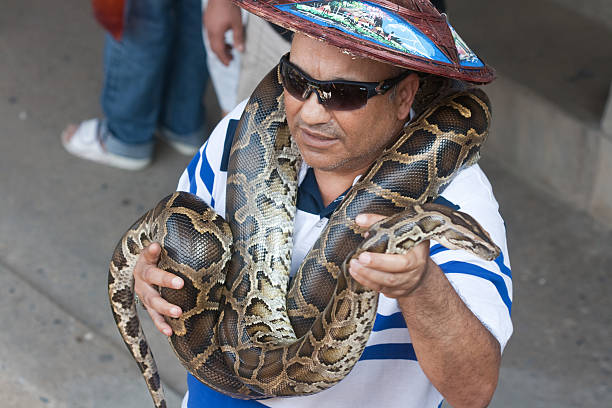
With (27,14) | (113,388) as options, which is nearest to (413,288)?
(113,388)

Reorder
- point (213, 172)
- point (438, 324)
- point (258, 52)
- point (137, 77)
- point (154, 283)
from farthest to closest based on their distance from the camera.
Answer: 1. point (137, 77)
2. point (258, 52)
3. point (213, 172)
4. point (154, 283)
5. point (438, 324)

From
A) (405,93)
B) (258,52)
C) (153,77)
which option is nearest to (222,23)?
(258,52)

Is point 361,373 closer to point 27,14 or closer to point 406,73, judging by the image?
point 406,73

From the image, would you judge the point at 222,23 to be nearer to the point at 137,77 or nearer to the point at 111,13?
the point at 111,13

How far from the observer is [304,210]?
7.27 ft

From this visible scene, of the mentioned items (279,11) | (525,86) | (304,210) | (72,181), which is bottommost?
(72,181)

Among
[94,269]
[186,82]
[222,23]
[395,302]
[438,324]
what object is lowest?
[94,269]

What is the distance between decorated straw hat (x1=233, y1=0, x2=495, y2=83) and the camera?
66.1 inches

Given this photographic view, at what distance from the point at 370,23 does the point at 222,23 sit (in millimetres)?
1844

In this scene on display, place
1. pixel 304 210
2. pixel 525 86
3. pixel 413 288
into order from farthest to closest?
pixel 525 86 → pixel 304 210 → pixel 413 288

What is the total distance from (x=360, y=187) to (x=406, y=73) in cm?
31

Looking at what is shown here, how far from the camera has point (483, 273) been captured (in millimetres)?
1811

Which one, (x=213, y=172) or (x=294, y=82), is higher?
(x=294, y=82)

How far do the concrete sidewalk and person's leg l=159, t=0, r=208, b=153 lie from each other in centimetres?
16
